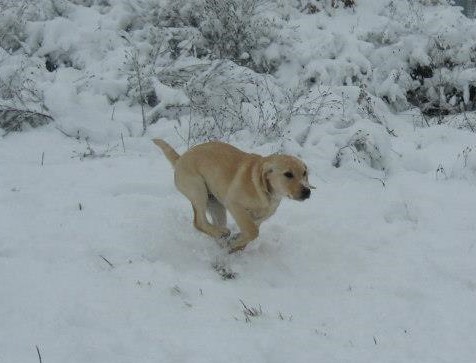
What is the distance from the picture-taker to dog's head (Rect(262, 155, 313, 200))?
4062mm

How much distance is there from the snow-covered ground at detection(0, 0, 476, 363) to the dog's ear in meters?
0.61

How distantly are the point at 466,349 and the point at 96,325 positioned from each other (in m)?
2.07

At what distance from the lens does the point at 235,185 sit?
4.45 m

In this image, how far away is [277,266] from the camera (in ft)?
14.4

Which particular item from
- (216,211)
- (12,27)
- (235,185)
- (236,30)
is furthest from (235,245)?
A: (12,27)

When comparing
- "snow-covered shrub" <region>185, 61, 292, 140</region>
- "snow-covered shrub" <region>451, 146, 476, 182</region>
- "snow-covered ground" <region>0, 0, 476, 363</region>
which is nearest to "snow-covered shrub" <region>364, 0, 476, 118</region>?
"snow-covered ground" <region>0, 0, 476, 363</region>

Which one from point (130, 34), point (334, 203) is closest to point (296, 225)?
point (334, 203)

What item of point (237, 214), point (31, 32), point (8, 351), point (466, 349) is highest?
point (466, 349)

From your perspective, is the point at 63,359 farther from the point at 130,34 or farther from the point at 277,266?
the point at 130,34

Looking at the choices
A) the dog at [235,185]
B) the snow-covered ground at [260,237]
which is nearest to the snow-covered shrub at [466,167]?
the snow-covered ground at [260,237]

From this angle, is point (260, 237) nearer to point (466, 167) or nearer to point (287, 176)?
point (287, 176)

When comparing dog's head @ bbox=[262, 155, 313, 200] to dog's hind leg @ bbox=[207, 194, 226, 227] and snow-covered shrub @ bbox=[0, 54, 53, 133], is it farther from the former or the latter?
snow-covered shrub @ bbox=[0, 54, 53, 133]

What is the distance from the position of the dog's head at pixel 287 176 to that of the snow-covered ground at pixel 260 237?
65 cm

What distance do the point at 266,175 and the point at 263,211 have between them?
374 mm
